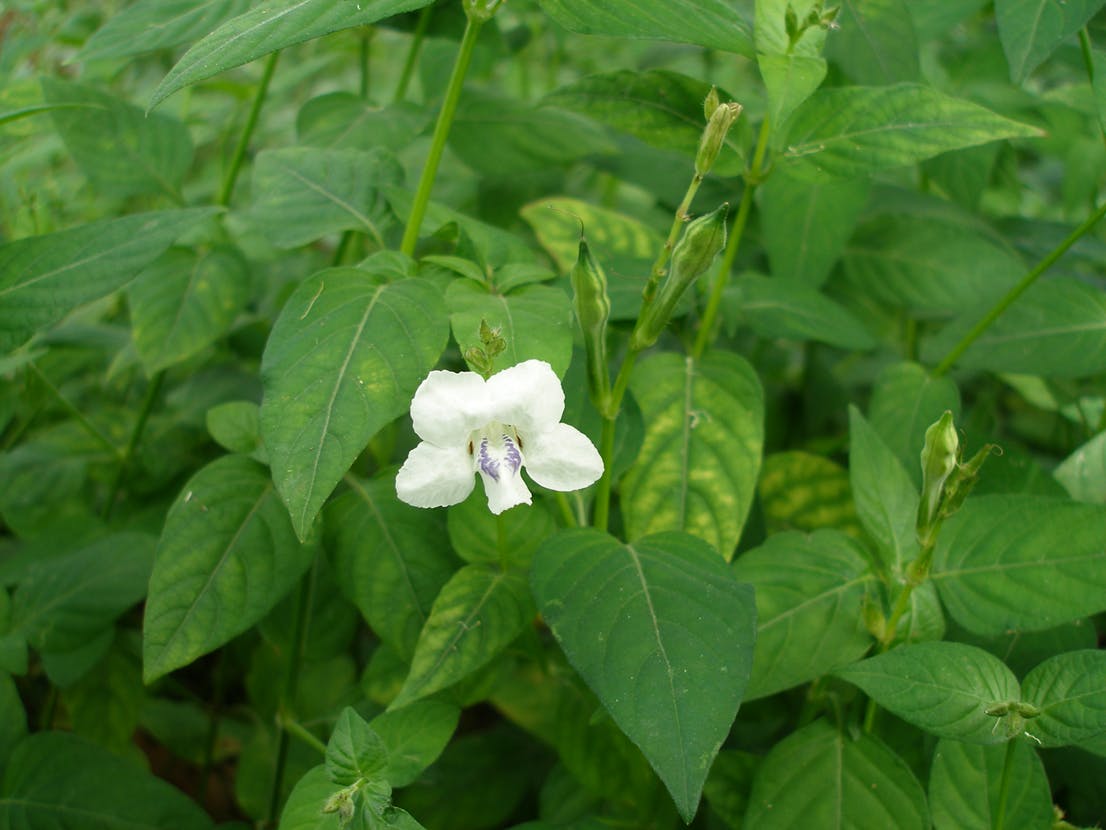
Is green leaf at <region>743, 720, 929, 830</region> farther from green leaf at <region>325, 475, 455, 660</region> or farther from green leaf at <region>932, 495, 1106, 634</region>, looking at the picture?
green leaf at <region>325, 475, 455, 660</region>

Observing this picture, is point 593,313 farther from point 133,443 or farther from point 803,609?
point 133,443

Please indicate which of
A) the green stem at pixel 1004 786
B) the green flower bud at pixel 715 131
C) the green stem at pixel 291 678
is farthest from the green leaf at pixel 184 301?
the green stem at pixel 1004 786

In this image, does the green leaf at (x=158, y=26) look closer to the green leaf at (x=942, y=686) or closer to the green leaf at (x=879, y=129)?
the green leaf at (x=879, y=129)

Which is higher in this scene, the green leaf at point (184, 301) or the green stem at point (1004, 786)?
the green leaf at point (184, 301)

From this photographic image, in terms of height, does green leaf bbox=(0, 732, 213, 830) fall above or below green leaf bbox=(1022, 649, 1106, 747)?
below

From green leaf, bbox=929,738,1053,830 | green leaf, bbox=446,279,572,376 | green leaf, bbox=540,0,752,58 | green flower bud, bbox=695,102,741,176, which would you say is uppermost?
green leaf, bbox=540,0,752,58

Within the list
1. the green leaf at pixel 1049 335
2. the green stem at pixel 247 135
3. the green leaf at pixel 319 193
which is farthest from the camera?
the green stem at pixel 247 135

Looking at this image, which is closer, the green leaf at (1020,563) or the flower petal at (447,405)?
the flower petal at (447,405)

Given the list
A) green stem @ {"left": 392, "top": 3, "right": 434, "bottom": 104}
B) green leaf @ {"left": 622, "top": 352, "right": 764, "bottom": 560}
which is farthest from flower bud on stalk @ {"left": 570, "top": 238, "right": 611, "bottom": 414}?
green stem @ {"left": 392, "top": 3, "right": 434, "bottom": 104}
